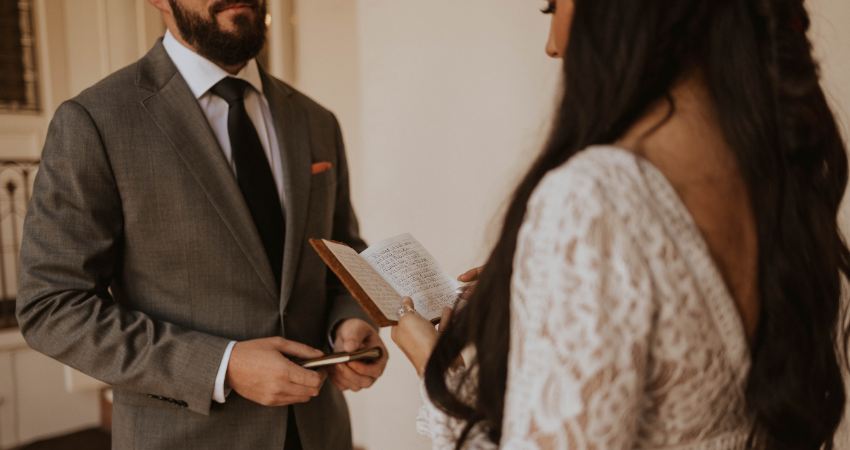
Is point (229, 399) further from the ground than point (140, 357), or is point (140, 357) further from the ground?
point (140, 357)

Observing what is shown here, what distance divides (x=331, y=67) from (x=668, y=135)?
9.66 ft

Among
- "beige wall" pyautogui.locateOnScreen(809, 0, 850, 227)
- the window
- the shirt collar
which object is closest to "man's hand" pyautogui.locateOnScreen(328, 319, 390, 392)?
the shirt collar

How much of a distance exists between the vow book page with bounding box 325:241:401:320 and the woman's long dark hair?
8.7 inches

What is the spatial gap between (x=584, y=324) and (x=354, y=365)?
793 millimetres

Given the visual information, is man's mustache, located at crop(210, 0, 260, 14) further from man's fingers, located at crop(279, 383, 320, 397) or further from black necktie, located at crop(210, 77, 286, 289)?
man's fingers, located at crop(279, 383, 320, 397)

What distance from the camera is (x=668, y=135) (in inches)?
25.0

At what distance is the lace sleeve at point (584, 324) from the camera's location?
551 millimetres

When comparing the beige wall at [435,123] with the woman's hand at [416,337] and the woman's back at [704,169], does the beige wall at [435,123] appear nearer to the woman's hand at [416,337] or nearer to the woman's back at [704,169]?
the woman's hand at [416,337]

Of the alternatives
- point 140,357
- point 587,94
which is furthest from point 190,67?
point 587,94

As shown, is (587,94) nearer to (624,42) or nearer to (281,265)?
(624,42)

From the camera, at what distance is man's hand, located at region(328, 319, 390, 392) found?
1.26 m

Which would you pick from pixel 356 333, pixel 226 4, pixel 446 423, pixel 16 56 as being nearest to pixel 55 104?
pixel 16 56

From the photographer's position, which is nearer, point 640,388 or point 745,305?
point 640,388

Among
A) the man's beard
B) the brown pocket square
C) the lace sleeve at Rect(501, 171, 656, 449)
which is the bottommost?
the brown pocket square
